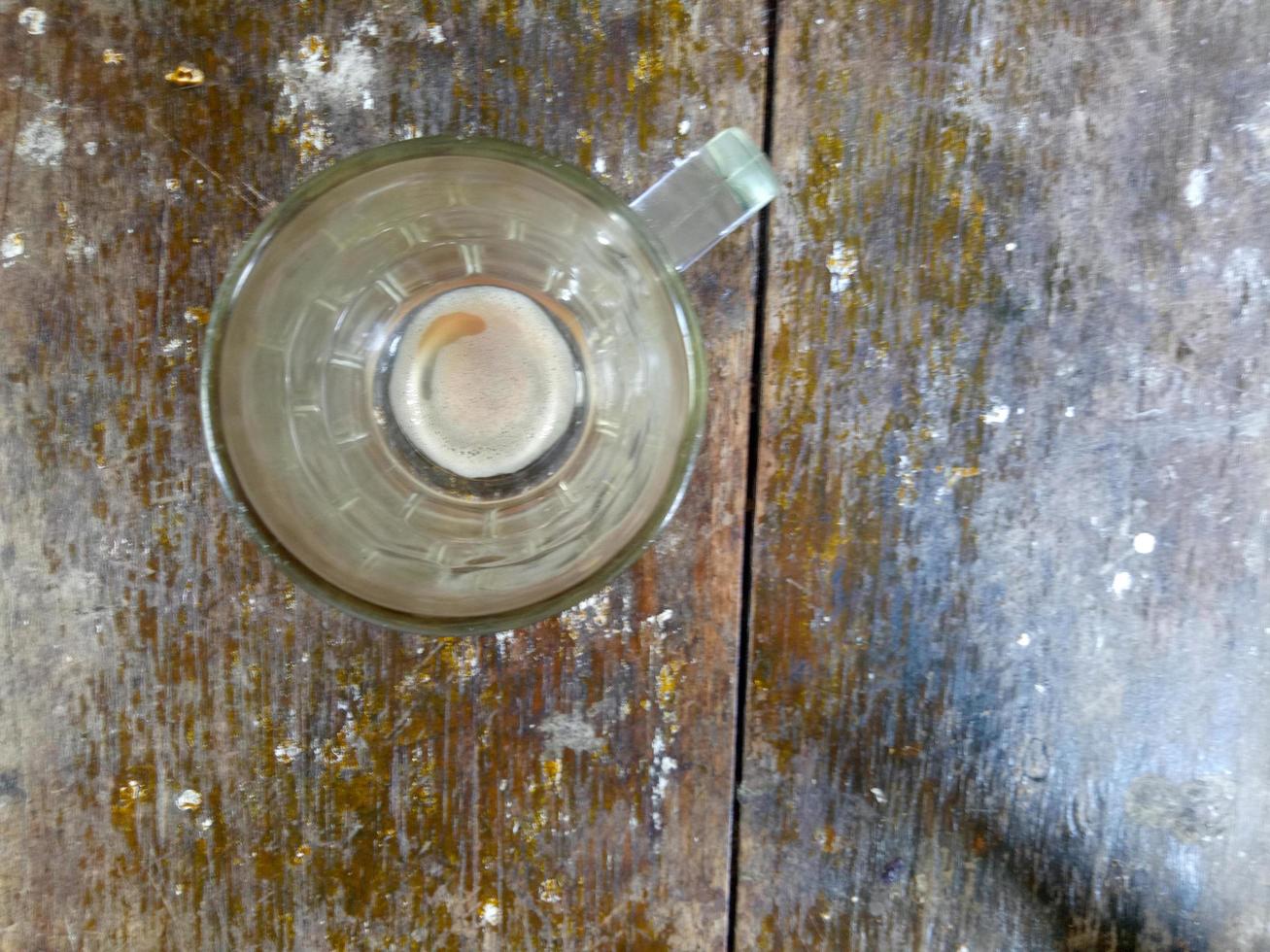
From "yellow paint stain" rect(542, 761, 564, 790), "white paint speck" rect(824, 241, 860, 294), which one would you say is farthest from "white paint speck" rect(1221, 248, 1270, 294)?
"yellow paint stain" rect(542, 761, 564, 790)

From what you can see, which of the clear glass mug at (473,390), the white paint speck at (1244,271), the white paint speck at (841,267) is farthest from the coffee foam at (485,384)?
the white paint speck at (1244,271)

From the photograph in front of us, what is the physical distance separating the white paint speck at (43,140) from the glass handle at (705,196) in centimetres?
51

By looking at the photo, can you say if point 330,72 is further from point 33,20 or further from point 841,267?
point 841,267

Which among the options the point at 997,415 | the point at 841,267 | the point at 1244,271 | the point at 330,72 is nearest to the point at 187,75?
the point at 330,72

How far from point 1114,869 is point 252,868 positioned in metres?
0.77

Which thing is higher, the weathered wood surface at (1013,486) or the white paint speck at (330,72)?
the white paint speck at (330,72)

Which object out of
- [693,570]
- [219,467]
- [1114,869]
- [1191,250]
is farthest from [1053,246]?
[219,467]

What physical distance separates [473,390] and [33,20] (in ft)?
1.62

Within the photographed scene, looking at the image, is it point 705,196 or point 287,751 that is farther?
point 287,751

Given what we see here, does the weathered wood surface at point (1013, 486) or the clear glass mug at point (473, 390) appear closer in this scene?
the clear glass mug at point (473, 390)

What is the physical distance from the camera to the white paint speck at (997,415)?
2.59 ft

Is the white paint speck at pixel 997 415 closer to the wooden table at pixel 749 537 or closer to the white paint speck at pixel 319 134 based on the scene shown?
the wooden table at pixel 749 537

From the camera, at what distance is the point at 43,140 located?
2.53 feet

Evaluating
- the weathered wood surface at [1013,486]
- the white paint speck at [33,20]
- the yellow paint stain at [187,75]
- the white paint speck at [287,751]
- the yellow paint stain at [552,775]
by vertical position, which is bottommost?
the yellow paint stain at [552,775]
